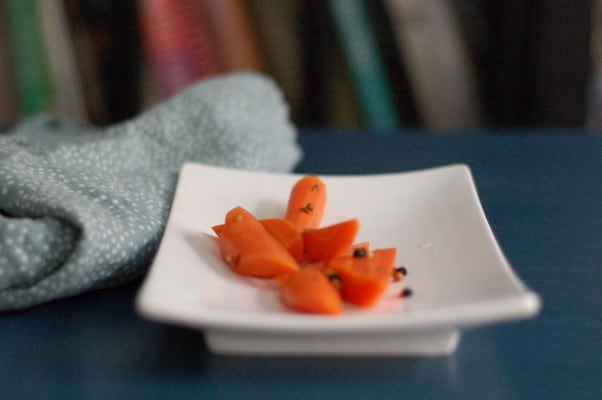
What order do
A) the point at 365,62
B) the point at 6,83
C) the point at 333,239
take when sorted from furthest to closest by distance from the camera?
the point at 6,83 < the point at 365,62 < the point at 333,239

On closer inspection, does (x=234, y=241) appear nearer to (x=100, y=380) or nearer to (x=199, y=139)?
(x=100, y=380)

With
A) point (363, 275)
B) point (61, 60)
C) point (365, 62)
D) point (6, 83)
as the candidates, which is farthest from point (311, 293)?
point (6, 83)

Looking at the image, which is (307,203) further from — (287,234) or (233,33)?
(233,33)

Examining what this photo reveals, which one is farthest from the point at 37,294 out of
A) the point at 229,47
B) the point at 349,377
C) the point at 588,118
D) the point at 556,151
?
the point at 588,118

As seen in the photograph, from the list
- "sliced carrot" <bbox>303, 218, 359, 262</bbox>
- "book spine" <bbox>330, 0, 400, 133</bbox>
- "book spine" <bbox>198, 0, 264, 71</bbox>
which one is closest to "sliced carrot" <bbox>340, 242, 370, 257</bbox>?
"sliced carrot" <bbox>303, 218, 359, 262</bbox>

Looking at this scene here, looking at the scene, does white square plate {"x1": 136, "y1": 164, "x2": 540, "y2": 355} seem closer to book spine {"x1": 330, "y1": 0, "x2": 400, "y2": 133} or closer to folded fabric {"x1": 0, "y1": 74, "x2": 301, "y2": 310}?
folded fabric {"x1": 0, "y1": 74, "x2": 301, "y2": 310}

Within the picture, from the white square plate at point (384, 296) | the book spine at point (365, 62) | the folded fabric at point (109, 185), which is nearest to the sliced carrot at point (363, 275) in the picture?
the white square plate at point (384, 296)

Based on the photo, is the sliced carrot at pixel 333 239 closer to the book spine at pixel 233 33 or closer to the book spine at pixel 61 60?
the book spine at pixel 233 33
